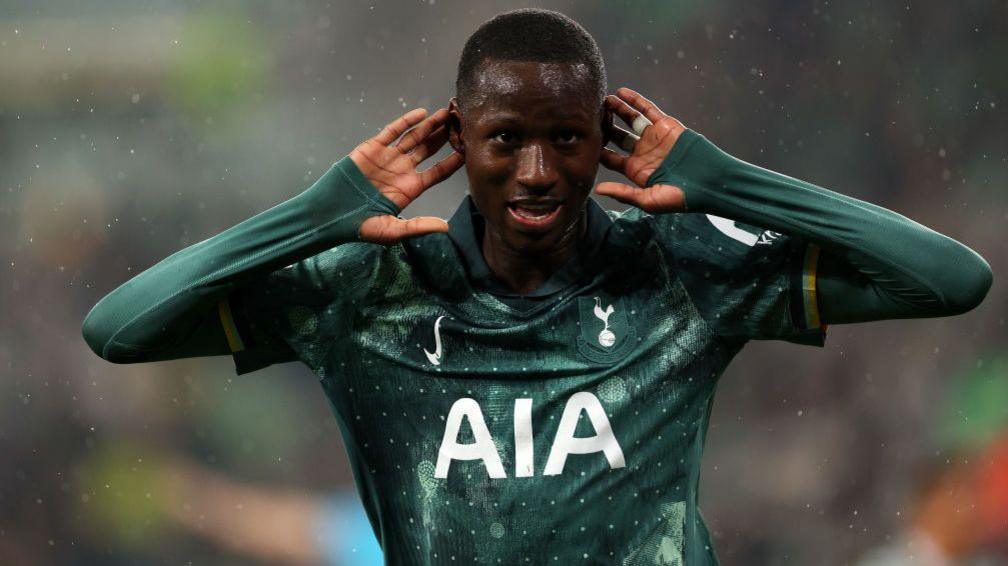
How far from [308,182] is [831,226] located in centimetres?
221

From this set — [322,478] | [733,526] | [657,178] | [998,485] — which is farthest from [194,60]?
[998,485]

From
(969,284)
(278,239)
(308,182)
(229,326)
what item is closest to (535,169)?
(278,239)

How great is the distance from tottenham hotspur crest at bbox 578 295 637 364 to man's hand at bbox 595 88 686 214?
17 cm

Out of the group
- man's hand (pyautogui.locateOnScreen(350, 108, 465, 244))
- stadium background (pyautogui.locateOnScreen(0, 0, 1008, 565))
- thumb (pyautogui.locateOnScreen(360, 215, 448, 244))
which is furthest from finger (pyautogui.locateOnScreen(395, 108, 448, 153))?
stadium background (pyautogui.locateOnScreen(0, 0, 1008, 565))

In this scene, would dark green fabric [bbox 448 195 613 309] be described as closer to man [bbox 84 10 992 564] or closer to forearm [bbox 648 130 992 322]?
man [bbox 84 10 992 564]

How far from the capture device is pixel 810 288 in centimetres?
195

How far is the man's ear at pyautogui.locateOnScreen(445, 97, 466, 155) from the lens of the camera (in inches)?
79.6

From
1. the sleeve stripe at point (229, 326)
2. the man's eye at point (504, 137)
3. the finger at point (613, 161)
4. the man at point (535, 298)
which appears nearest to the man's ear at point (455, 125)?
the man at point (535, 298)

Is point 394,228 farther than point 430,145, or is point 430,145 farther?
point 430,145

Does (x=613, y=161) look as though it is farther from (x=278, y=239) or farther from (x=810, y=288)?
(x=278, y=239)

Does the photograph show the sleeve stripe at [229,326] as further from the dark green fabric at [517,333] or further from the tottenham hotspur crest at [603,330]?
the tottenham hotspur crest at [603,330]

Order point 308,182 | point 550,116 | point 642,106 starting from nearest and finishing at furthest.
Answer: point 550,116
point 642,106
point 308,182

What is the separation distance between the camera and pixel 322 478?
3.80 metres

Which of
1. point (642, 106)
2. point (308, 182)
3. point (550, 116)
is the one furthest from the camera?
point (308, 182)
